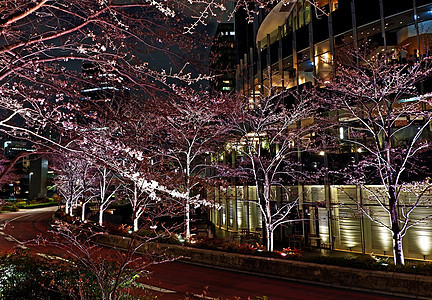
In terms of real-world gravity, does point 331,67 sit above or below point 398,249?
above

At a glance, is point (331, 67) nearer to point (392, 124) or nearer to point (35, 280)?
point (392, 124)

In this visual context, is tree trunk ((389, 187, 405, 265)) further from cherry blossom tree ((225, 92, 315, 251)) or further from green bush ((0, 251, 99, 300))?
green bush ((0, 251, 99, 300))

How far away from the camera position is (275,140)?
20.8 m

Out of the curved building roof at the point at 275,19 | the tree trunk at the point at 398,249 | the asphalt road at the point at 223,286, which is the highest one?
the curved building roof at the point at 275,19

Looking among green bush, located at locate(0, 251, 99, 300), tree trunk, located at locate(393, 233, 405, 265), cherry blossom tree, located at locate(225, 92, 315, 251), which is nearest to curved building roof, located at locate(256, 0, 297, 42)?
cherry blossom tree, located at locate(225, 92, 315, 251)

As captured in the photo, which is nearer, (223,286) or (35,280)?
(35,280)

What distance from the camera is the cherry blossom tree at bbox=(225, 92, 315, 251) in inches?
659

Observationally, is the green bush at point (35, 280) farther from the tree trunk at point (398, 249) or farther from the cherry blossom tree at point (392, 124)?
the cherry blossom tree at point (392, 124)

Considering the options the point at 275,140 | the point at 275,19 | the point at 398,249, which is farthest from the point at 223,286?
the point at 275,19

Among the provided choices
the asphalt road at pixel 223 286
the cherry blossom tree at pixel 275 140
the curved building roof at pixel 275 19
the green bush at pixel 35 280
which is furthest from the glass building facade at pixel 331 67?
the green bush at pixel 35 280

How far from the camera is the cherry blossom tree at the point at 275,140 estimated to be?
1675 cm

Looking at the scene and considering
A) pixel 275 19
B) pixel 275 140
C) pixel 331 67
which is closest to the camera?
pixel 331 67

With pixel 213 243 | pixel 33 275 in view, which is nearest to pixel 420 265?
pixel 213 243

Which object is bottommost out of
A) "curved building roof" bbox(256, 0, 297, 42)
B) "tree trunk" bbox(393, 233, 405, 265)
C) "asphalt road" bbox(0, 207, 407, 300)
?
"asphalt road" bbox(0, 207, 407, 300)
